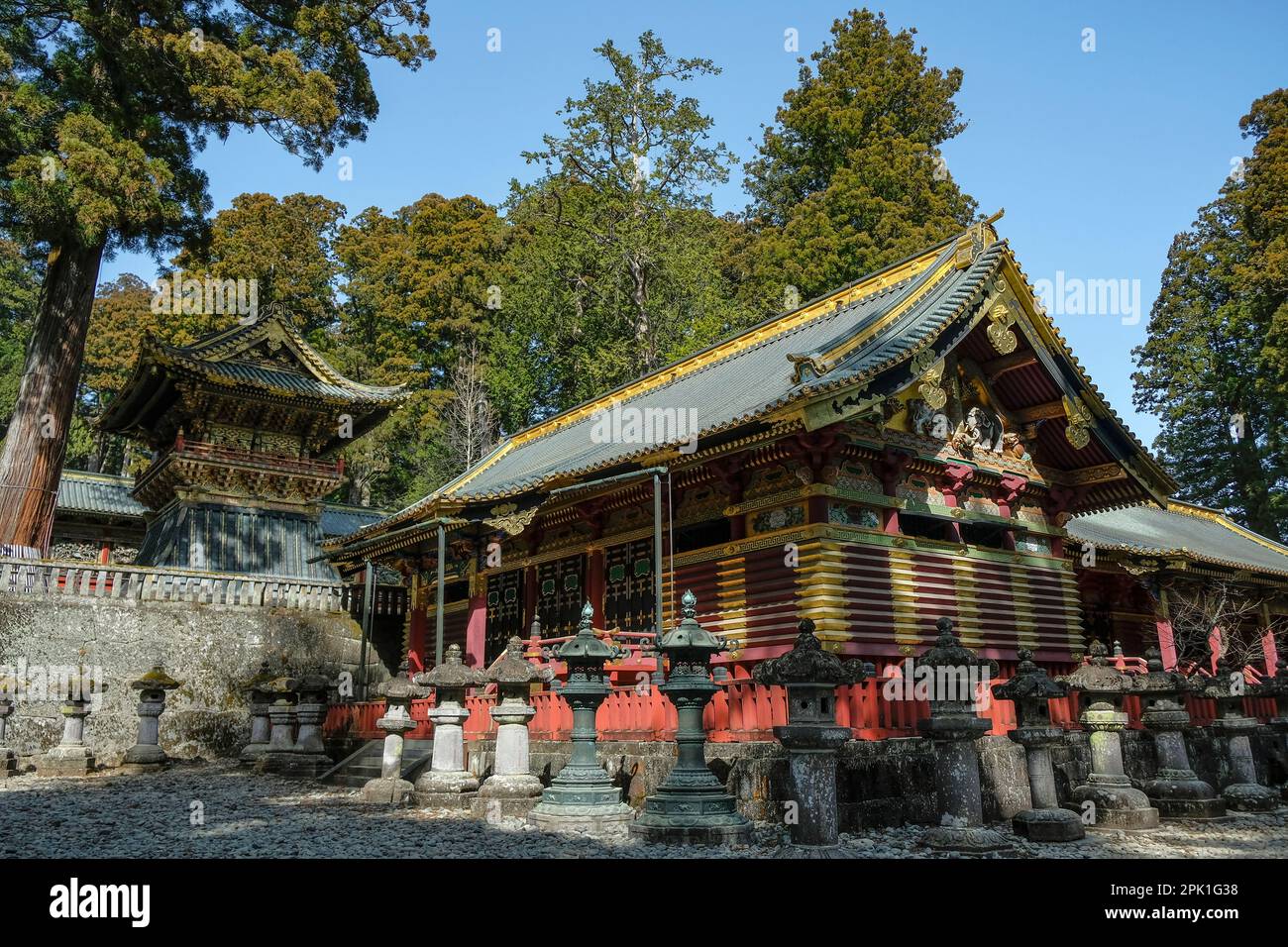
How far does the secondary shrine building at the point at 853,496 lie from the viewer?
14.1 meters

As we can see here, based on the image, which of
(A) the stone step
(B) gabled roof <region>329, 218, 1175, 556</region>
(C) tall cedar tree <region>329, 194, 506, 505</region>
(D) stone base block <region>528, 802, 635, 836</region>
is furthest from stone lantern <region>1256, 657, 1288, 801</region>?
(C) tall cedar tree <region>329, 194, 506, 505</region>

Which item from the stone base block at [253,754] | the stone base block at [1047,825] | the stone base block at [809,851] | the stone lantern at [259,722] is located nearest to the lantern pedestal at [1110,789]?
the stone base block at [1047,825]

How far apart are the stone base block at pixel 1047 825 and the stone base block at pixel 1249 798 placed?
4553 millimetres

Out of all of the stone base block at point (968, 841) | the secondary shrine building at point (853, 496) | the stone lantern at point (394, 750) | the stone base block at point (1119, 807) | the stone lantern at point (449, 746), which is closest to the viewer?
the stone base block at point (968, 841)

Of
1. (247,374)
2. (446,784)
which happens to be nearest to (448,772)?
(446,784)

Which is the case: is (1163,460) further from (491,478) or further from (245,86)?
(245,86)

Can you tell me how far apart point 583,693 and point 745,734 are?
6.46 feet

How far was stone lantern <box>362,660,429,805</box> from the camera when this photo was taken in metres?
12.8

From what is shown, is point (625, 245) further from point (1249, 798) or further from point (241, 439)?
point (1249, 798)

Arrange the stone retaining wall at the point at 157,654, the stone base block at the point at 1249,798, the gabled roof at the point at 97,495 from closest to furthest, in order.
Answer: the stone base block at the point at 1249,798, the stone retaining wall at the point at 157,654, the gabled roof at the point at 97,495

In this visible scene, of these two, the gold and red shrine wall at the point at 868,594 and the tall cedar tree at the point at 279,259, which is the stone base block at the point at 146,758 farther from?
the tall cedar tree at the point at 279,259

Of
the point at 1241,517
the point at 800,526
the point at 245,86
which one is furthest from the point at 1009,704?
the point at 1241,517

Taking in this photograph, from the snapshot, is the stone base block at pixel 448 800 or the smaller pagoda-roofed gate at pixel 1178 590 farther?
the smaller pagoda-roofed gate at pixel 1178 590

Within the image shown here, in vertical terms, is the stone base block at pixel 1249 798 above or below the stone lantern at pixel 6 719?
below
